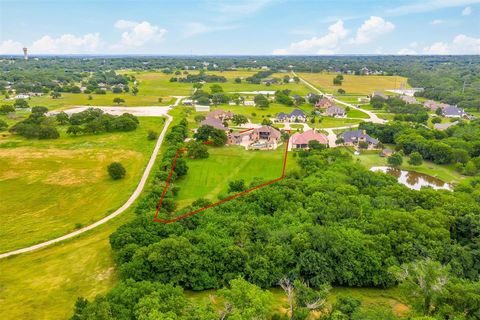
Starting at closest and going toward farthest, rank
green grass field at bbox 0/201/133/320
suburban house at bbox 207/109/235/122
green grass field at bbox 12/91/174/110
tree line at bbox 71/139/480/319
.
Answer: tree line at bbox 71/139/480/319 < green grass field at bbox 0/201/133/320 < suburban house at bbox 207/109/235/122 < green grass field at bbox 12/91/174/110

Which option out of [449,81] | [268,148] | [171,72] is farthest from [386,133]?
[171,72]

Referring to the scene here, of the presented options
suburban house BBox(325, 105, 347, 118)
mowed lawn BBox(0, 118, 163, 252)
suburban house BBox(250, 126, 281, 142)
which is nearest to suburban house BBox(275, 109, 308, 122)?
suburban house BBox(325, 105, 347, 118)

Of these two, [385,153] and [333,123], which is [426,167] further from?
[333,123]

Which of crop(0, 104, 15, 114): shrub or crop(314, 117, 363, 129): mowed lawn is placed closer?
crop(314, 117, 363, 129): mowed lawn

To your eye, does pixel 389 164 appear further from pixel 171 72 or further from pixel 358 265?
pixel 171 72

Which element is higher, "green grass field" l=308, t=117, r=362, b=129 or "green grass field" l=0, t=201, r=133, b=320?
"green grass field" l=308, t=117, r=362, b=129

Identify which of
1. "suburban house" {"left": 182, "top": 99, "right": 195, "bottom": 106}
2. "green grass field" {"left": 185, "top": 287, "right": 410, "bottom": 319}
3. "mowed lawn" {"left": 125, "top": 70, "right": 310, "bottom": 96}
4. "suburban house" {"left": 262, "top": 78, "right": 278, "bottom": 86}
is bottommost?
"green grass field" {"left": 185, "top": 287, "right": 410, "bottom": 319}

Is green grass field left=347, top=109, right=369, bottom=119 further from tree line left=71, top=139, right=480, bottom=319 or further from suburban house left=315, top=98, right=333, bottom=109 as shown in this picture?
tree line left=71, top=139, right=480, bottom=319
